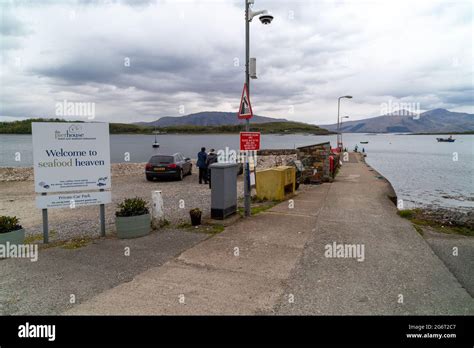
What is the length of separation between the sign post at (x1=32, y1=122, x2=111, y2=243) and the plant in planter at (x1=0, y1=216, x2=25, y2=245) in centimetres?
50

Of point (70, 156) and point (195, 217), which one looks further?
point (195, 217)

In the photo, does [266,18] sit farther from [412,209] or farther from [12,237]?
[412,209]

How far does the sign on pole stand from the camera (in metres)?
8.60

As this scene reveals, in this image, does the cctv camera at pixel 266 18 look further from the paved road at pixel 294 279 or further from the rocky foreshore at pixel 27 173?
the rocky foreshore at pixel 27 173

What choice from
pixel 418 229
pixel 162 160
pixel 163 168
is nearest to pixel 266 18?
pixel 418 229

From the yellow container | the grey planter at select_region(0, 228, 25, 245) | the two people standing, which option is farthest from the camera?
the two people standing

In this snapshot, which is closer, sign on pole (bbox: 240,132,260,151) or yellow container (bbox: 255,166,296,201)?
sign on pole (bbox: 240,132,260,151)

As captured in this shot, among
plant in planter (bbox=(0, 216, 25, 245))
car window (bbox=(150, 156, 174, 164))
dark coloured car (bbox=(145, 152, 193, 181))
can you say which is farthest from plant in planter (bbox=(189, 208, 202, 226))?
car window (bbox=(150, 156, 174, 164))

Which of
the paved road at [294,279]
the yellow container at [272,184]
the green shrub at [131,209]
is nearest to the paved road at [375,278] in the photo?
the paved road at [294,279]

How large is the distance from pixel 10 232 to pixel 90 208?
519cm

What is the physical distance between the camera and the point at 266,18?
8.37 meters

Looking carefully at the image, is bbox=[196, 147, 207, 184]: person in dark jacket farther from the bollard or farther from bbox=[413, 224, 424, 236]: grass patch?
bbox=[413, 224, 424, 236]: grass patch

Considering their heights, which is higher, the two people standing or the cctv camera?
the cctv camera
